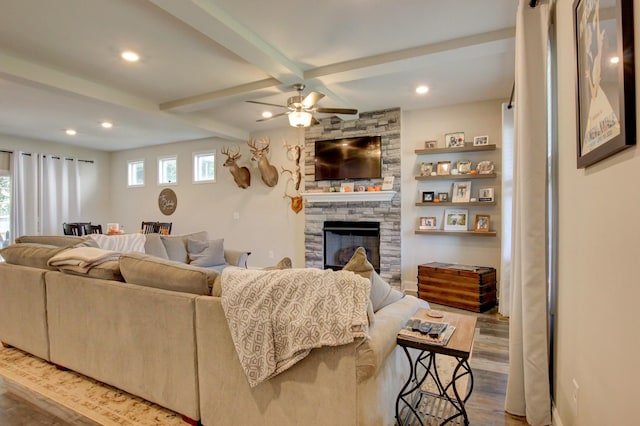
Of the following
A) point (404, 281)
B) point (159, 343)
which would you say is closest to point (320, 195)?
point (404, 281)

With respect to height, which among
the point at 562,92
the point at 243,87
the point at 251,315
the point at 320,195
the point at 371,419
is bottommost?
the point at 371,419

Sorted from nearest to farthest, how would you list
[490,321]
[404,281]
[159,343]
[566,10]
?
[566,10] → [159,343] → [490,321] → [404,281]

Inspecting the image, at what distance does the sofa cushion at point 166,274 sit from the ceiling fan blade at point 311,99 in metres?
2.39

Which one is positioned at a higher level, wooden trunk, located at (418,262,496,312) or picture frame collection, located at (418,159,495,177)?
picture frame collection, located at (418,159,495,177)

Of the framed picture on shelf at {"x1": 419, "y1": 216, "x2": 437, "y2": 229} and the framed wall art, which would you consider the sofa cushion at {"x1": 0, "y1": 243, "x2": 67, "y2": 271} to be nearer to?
the framed wall art

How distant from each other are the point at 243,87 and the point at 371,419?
3.87 meters

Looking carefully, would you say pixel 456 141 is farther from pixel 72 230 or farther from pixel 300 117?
pixel 72 230

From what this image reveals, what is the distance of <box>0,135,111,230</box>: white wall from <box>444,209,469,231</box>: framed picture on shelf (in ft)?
25.7

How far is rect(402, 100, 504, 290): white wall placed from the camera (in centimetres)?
486

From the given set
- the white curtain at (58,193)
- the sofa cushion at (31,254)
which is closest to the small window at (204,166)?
the white curtain at (58,193)

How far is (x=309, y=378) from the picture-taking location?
158 centimetres

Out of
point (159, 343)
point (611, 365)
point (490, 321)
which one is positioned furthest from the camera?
point (490, 321)

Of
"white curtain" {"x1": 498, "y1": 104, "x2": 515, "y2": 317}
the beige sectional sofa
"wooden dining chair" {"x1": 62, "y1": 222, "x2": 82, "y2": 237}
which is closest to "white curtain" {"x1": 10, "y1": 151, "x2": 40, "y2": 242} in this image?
"wooden dining chair" {"x1": 62, "y1": 222, "x2": 82, "y2": 237}

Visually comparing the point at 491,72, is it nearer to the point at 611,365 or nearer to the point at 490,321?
the point at 490,321
